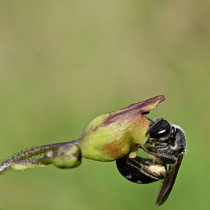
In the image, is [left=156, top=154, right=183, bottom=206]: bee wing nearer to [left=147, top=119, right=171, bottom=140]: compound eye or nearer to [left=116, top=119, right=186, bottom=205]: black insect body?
[left=116, top=119, right=186, bottom=205]: black insect body

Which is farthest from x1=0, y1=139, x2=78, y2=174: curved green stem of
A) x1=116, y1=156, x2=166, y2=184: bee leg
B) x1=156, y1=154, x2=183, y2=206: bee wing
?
x1=156, y1=154, x2=183, y2=206: bee wing

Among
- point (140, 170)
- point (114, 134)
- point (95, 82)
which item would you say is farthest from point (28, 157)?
point (95, 82)

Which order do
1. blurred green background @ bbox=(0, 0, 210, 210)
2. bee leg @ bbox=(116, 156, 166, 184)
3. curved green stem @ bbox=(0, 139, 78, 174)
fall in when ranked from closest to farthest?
curved green stem @ bbox=(0, 139, 78, 174)
bee leg @ bbox=(116, 156, 166, 184)
blurred green background @ bbox=(0, 0, 210, 210)

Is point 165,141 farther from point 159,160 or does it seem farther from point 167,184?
point 167,184

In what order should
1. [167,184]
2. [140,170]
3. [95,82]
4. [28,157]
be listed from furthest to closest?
[95,82], [167,184], [140,170], [28,157]

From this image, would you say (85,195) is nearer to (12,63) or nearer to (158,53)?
(12,63)
